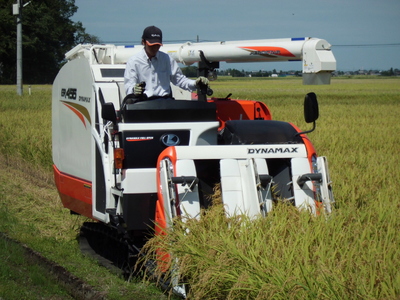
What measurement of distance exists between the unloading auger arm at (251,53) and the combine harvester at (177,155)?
0.05 ft

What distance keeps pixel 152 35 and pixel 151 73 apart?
41 cm

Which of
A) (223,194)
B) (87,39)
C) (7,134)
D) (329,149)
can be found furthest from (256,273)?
(87,39)

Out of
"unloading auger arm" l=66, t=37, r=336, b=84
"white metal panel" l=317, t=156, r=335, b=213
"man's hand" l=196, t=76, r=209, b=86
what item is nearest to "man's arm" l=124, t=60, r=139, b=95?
"man's hand" l=196, t=76, r=209, b=86

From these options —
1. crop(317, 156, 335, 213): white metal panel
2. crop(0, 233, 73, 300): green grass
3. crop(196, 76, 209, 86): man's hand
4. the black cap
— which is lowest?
crop(0, 233, 73, 300): green grass

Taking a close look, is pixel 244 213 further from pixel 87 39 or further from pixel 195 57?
pixel 87 39

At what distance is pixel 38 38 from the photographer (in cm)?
8012

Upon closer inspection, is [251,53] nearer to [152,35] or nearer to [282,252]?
[152,35]

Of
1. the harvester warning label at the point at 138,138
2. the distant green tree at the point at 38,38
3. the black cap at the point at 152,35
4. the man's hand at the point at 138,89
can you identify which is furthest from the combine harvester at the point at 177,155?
the distant green tree at the point at 38,38

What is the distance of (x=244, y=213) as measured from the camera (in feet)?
17.0

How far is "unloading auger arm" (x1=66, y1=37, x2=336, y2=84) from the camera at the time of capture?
6.55 meters

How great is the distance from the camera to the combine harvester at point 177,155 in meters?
5.45

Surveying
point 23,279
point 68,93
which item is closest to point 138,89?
point 68,93

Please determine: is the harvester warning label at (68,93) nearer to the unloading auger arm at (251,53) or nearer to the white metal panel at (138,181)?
the unloading auger arm at (251,53)

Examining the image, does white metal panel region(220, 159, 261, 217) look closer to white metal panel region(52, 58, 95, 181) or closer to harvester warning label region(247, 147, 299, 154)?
harvester warning label region(247, 147, 299, 154)
